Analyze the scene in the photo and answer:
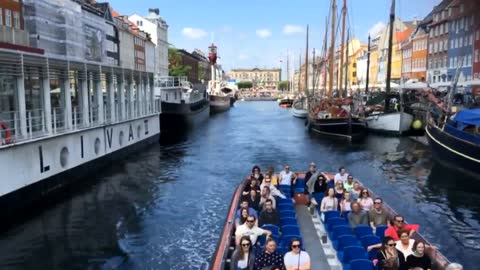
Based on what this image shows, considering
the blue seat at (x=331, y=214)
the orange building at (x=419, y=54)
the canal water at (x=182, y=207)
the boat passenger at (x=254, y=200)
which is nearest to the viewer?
the blue seat at (x=331, y=214)

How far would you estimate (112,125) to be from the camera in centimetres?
3025

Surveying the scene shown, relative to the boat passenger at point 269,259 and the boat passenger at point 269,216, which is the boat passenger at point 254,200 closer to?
the boat passenger at point 269,216

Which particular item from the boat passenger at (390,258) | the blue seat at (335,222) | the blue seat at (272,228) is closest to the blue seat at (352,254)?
the boat passenger at (390,258)

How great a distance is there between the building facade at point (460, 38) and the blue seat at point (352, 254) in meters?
55.9

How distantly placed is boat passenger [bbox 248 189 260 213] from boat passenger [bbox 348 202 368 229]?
278 cm

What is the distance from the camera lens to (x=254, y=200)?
48.0 feet

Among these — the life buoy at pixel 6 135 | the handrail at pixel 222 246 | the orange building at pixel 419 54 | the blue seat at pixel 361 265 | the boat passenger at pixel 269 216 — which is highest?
the orange building at pixel 419 54

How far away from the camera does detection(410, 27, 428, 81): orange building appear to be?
83312mm

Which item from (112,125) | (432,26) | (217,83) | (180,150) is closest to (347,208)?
(112,125)

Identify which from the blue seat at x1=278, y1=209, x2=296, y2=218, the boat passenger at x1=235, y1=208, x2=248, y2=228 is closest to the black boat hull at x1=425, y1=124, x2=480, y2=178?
the blue seat at x1=278, y1=209, x2=296, y2=218

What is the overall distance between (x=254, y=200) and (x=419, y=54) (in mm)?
79387

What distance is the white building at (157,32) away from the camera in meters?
106

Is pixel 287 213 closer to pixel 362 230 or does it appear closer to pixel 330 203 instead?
pixel 330 203

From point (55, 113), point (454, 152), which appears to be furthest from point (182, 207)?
point (454, 152)
